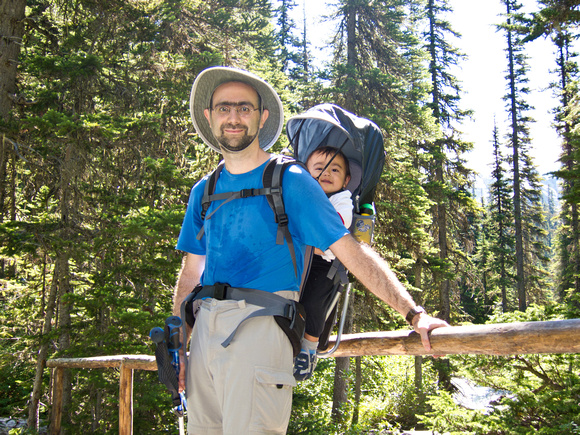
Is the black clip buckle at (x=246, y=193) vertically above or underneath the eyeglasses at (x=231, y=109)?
underneath

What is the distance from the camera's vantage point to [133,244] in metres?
10.1

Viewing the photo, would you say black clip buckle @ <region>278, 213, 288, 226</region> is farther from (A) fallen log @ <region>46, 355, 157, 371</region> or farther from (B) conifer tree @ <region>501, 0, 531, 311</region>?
(B) conifer tree @ <region>501, 0, 531, 311</region>

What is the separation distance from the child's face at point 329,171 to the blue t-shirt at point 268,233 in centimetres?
118

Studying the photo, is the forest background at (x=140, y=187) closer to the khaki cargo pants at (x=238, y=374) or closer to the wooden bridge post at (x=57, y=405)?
the wooden bridge post at (x=57, y=405)

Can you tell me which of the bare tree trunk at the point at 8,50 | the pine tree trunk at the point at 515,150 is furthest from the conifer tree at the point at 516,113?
the bare tree trunk at the point at 8,50

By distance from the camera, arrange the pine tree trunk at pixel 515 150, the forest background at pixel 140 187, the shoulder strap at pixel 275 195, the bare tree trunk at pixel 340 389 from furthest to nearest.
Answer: the pine tree trunk at pixel 515 150
the bare tree trunk at pixel 340 389
the forest background at pixel 140 187
the shoulder strap at pixel 275 195

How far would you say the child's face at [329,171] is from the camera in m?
3.60

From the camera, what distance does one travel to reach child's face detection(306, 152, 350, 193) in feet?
11.8

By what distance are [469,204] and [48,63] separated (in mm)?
20677

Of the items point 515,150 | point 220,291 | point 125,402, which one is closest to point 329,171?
point 220,291

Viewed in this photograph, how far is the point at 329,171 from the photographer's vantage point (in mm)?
3605

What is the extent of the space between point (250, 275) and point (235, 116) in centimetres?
89

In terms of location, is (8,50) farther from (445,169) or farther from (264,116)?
(445,169)

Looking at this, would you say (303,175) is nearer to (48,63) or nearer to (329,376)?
(48,63)
